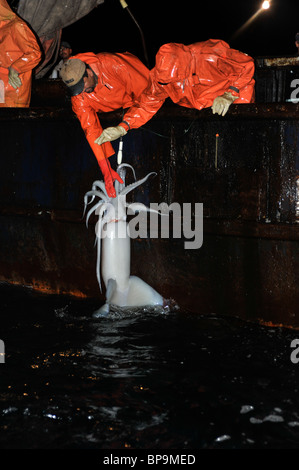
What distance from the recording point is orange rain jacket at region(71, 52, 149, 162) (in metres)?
5.66

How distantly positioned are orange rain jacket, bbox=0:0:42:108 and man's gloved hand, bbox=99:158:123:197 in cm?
208

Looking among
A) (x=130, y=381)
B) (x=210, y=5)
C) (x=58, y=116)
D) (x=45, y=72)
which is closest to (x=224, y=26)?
(x=210, y=5)

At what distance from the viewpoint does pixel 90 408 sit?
3750 mm

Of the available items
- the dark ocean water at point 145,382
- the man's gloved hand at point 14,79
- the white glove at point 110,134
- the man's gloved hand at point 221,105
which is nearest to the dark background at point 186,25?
the man's gloved hand at point 14,79

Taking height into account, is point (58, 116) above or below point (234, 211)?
above

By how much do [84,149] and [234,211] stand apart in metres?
1.88

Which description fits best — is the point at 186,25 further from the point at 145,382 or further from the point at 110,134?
the point at 145,382

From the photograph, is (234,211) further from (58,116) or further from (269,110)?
(58,116)

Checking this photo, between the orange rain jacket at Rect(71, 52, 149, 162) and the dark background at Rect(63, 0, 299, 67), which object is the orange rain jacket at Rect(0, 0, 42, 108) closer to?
the orange rain jacket at Rect(71, 52, 149, 162)

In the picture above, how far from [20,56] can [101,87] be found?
1965mm

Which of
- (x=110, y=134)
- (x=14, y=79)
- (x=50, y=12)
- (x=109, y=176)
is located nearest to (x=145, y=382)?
(x=109, y=176)

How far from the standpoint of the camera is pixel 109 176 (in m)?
5.70
